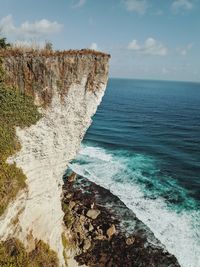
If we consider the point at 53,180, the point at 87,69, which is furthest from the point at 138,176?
the point at 87,69

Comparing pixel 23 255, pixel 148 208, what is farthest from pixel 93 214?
pixel 23 255

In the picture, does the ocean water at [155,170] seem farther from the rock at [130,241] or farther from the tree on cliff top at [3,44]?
the tree on cliff top at [3,44]

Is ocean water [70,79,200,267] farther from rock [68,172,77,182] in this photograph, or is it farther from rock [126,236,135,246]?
rock [126,236,135,246]

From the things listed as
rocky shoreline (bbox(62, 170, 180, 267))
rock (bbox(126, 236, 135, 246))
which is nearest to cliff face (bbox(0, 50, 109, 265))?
rocky shoreline (bbox(62, 170, 180, 267))

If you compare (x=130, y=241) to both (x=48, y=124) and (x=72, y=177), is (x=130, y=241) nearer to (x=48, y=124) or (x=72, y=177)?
(x=72, y=177)

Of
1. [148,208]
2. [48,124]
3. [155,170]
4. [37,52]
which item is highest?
[37,52]

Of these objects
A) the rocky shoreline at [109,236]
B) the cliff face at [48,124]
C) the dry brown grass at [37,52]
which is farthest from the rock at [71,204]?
the dry brown grass at [37,52]
